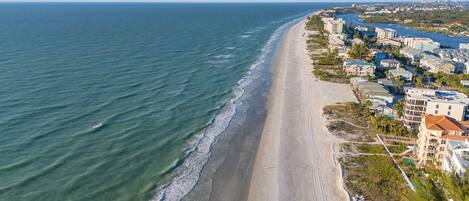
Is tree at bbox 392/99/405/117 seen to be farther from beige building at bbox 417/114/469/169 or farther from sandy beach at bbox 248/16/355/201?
beige building at bbox 417/114/469/169

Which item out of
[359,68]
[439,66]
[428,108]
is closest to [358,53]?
[359,68]

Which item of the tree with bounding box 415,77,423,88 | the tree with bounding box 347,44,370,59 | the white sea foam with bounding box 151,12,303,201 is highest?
the tree with bounding box 347,44,370,59

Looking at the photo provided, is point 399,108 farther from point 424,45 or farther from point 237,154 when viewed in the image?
point 424,45

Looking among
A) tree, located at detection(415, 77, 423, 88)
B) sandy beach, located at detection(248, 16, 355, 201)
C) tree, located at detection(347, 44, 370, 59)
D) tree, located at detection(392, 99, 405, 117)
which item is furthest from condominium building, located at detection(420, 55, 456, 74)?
tree, located at detection(392, 99, 405, 117)

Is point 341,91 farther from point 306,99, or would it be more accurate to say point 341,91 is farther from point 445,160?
point 445,160

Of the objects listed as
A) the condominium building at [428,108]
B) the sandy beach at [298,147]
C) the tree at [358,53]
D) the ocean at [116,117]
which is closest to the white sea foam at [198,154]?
the ocean at [116,117]

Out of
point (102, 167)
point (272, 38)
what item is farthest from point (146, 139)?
point (272, 38)
